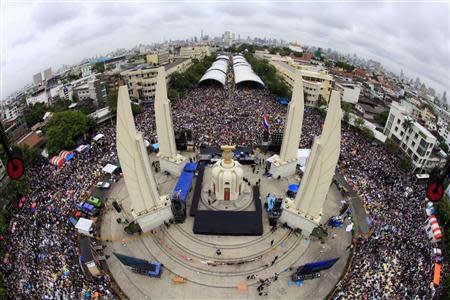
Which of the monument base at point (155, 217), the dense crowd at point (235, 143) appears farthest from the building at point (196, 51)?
the monument base at point (155, 217)

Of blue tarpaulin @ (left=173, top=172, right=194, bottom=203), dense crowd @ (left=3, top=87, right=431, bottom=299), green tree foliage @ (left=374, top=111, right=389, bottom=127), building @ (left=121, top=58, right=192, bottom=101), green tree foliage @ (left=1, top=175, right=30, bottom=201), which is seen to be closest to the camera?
dense crowd @ (left=3, top=87, right=431, bottom=299)

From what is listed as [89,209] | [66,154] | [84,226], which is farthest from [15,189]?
[84,226]

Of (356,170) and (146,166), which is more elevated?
(146,166)

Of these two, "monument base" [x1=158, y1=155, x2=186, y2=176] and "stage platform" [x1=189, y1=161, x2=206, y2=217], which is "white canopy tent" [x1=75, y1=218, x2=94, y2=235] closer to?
"stage platform" [x1=189, y1=161, x2=206, y2=217]

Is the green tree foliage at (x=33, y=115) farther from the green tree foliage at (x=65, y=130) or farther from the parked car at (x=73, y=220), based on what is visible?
the parked car at (x=73, y=220)

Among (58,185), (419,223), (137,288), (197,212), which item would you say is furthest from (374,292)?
(58,185)

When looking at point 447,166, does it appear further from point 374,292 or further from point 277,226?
point 277,226

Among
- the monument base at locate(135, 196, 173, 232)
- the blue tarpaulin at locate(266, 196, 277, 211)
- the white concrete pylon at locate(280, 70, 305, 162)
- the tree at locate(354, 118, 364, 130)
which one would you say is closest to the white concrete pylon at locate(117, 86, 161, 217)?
the monument base at locate(135, 196, 173, 232)

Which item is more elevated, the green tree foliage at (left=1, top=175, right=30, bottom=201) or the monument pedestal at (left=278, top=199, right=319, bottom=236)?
the green tree foliage at (left=1, top=175, right=30, bottom=201)

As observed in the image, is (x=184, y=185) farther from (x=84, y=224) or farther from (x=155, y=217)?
(x=84, y=224)
